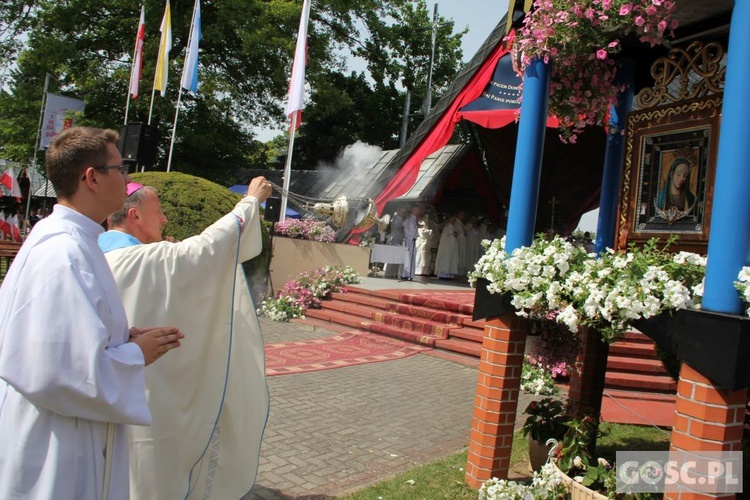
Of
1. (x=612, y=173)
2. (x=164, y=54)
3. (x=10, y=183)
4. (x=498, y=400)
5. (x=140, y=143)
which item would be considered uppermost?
(x=164, y=54)

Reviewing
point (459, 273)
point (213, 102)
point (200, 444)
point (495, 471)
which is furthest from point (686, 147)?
point (213, 102)

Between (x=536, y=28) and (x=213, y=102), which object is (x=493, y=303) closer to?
(x=536, y=28)

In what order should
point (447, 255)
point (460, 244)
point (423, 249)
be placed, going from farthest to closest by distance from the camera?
point (460, 244)
point (447, 255)
point (423, 249)

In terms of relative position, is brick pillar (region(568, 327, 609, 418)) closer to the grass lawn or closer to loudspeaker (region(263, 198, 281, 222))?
the grass lawn

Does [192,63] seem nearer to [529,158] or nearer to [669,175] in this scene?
[529,158]

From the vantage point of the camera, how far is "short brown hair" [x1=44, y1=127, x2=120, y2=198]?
2.00m

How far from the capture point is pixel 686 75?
428 cm

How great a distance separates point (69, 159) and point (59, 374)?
0.76 m

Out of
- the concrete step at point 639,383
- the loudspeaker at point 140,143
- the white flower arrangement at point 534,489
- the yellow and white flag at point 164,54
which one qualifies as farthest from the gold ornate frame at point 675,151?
the yellow and white flag at point 164,54

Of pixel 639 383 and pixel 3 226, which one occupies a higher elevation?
pixel 3 226

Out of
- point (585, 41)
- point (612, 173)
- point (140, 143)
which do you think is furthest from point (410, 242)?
point (585, 41)

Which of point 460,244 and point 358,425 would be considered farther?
point 460,244

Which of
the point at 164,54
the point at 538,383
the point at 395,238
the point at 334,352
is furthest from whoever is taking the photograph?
the point at 164,54

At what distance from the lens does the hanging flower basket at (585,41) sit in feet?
11.4
